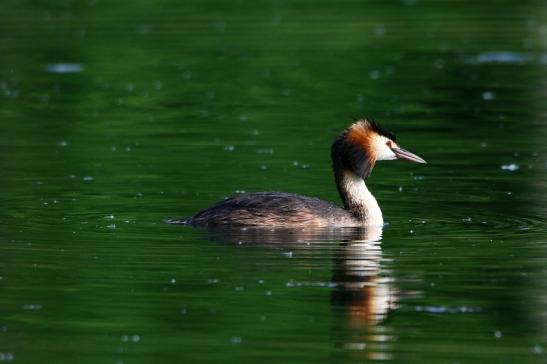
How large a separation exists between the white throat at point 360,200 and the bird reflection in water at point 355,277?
148 millimetres

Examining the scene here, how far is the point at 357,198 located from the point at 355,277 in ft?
9.35

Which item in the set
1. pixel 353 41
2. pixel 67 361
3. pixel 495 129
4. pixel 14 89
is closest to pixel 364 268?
pixel 67 361

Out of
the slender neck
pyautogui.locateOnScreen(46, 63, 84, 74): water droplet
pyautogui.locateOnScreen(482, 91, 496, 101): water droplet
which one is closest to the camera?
the slender neck

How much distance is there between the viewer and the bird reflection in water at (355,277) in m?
11.0

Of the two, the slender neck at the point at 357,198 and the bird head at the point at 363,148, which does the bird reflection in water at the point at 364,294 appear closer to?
the slender neck at the point at 357,198

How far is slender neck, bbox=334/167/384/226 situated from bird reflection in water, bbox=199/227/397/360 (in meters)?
0.16

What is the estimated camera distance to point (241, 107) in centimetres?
2464

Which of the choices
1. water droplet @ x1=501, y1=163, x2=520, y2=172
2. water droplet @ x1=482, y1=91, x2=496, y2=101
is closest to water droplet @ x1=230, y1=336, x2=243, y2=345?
water droplet @ x1=501, y1=163, x2=520, y2=172

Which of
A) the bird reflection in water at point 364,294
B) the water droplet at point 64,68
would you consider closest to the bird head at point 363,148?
the bird reflection in water at point 364,294

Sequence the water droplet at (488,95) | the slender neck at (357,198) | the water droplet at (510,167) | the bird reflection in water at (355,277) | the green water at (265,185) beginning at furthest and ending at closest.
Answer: the water droplet at (488,95) → the water droplet at (510,167) → the slender neck at (357,198) → the green water at (265,185) → the bird reflection in water at (355,277)

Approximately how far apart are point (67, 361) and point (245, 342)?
4.02 feet

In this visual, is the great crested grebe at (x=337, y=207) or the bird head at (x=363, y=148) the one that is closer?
the great crested grebe at (x=337, y=207)

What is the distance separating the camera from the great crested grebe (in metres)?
15.1

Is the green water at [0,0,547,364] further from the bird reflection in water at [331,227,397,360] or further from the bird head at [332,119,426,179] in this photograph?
the bird head at [332,119,426,179]
